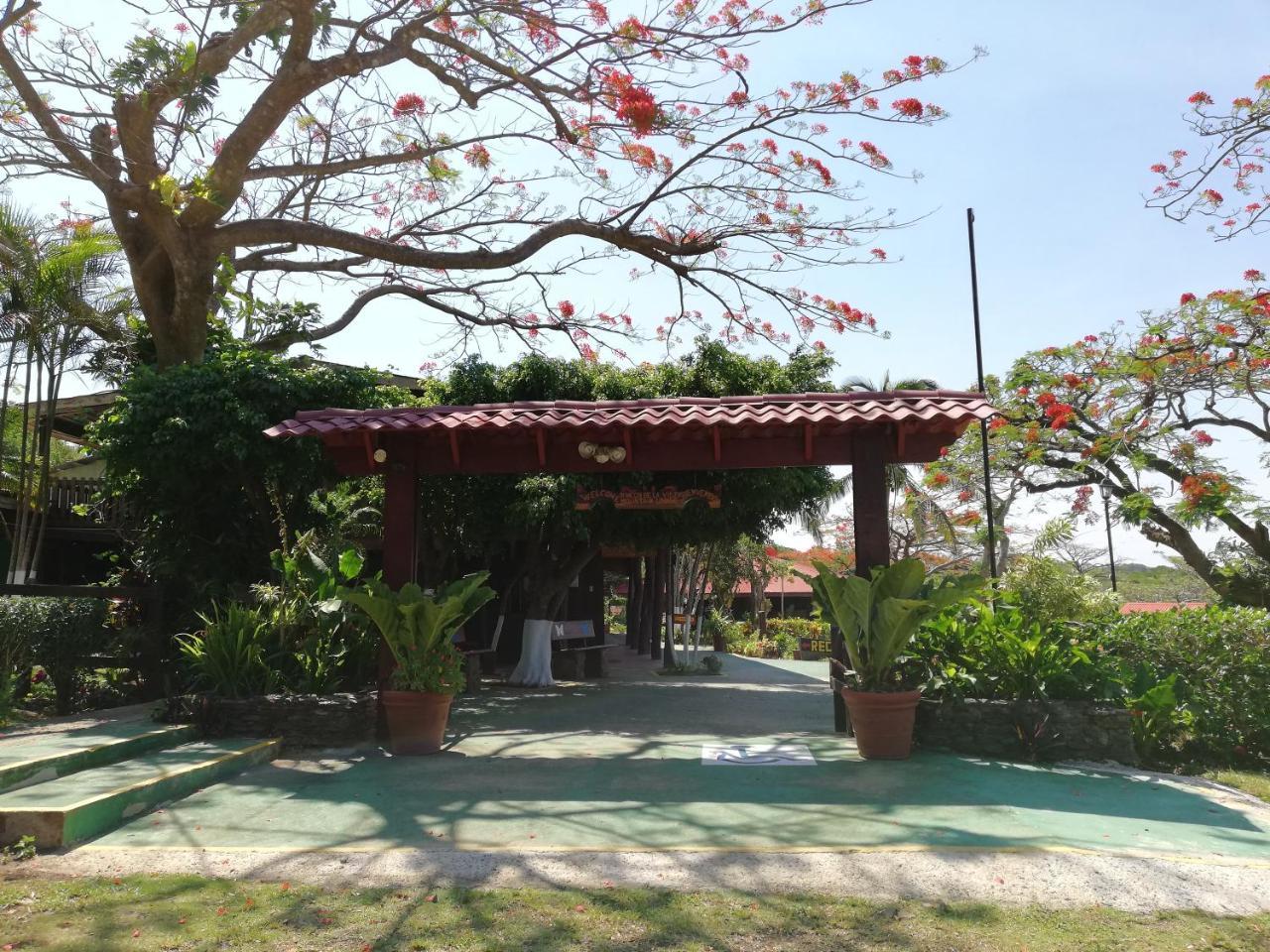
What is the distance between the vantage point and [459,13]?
9.31 metres

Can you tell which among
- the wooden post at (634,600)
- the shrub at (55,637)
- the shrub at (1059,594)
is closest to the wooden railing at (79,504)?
the shrub at (55,637)

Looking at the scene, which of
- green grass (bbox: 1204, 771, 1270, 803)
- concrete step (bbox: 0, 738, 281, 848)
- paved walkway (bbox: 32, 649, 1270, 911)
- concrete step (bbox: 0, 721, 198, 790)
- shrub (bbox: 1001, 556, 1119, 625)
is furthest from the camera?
shrub (bbox: 1001, 556, 1119, 625)

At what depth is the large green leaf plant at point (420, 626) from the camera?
7.47 metres

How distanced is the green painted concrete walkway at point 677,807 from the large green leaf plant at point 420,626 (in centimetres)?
65

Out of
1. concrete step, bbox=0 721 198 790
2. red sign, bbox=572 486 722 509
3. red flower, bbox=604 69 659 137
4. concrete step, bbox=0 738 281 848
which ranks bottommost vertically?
concrete step, bbox=0 738 281 848

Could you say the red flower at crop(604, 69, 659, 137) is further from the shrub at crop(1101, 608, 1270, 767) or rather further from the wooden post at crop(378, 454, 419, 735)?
the shrub at crop(1101, 608, 1270, 767)

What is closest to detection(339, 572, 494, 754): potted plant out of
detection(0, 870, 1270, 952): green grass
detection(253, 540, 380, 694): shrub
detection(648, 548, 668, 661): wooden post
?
detection(253, 540, 380, 694): shrub

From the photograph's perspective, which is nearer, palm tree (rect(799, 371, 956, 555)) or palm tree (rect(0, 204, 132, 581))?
palm tree (rect(0, 204, 132, 581))

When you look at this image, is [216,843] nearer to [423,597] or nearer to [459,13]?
[423,597]

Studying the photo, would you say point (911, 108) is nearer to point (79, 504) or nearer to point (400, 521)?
point (400, 521)

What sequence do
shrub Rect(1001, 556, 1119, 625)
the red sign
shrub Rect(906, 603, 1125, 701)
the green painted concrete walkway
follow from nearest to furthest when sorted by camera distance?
the green painted concrete walkway → shrub Rect(906, 603, 1125, 701) → shrub Rect(1001, 556, 1119, 625) → the red sign

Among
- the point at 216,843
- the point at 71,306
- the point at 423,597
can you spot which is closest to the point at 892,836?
the point at 216,843

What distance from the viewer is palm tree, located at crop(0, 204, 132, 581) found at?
1060 centimetres

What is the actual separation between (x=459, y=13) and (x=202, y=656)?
6604mm
